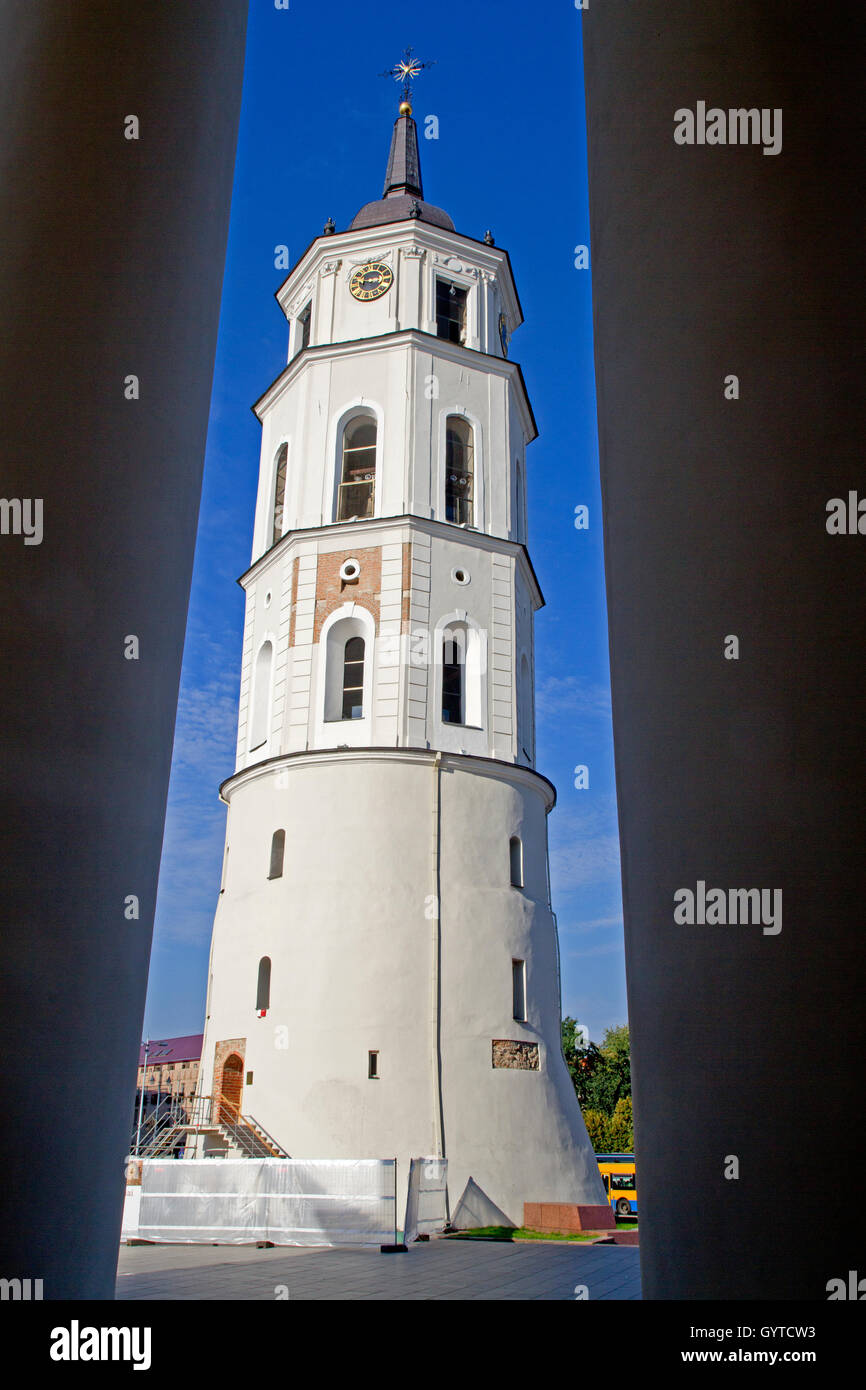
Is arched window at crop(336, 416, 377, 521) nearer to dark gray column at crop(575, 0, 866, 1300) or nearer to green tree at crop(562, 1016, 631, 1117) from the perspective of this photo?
dark gray column at crop(575, 0, 866, 1300)

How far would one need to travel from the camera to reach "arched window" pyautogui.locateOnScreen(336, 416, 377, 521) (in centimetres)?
2416

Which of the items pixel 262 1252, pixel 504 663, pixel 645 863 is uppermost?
pixel 504 663

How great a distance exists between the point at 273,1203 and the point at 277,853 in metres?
8.52

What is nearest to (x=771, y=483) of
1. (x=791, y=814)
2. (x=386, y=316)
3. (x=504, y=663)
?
(x=791, y=814)

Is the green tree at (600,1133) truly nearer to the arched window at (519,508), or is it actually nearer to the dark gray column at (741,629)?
the arched window at (519,508)

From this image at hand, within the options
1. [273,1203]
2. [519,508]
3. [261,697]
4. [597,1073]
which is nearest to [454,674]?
[261,697]

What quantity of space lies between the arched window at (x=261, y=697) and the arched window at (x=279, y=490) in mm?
2648

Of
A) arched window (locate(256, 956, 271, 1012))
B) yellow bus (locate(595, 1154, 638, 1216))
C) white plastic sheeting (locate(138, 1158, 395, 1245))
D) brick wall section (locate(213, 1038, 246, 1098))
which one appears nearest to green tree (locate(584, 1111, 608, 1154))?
yellow bus (locate(595, 1154, 638, 1216))

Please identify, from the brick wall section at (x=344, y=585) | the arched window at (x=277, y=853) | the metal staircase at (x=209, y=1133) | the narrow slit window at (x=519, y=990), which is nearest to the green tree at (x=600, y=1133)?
the narrow slit window at (x=519, y=990)

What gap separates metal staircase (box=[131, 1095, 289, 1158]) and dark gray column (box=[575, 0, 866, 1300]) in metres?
17.5
